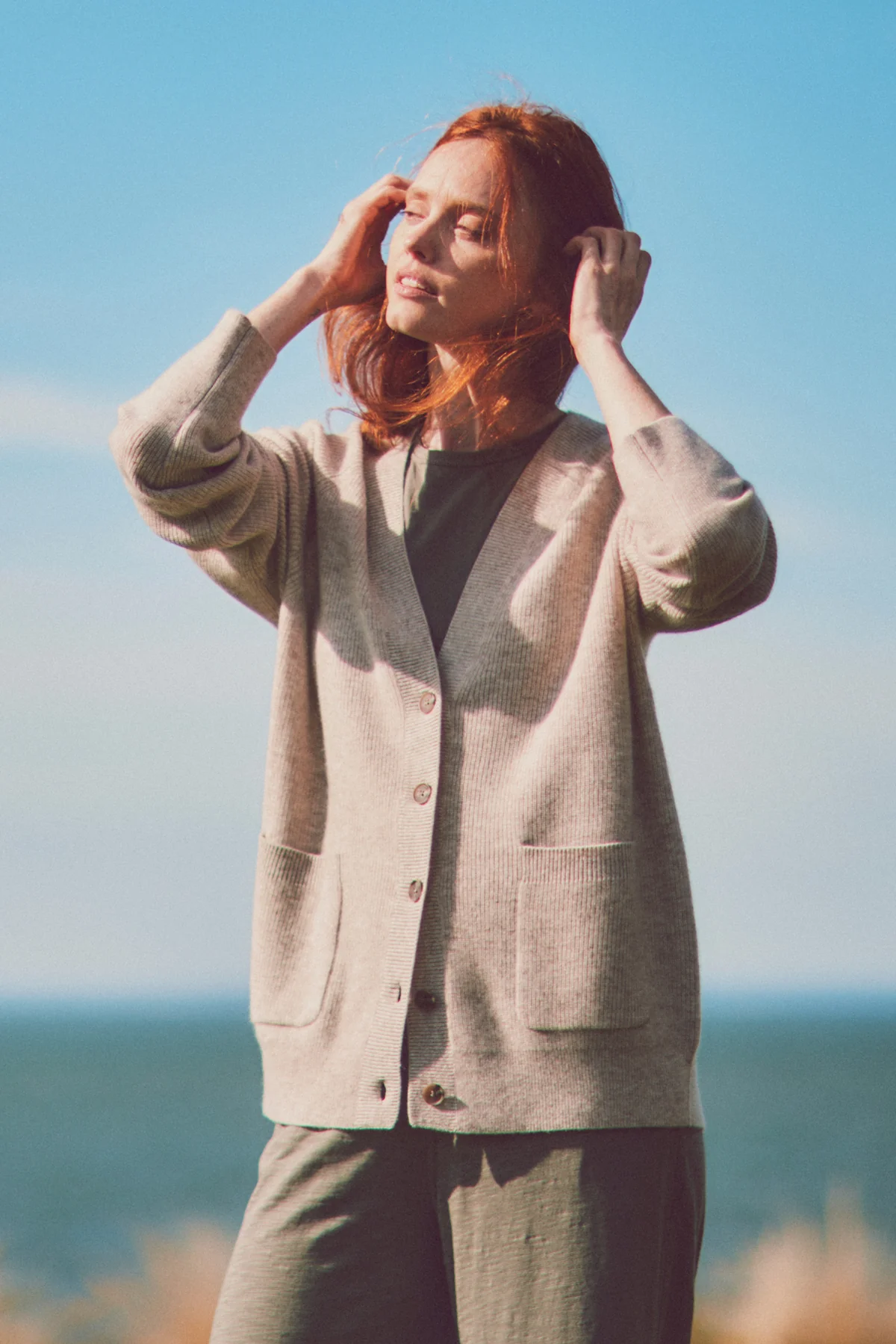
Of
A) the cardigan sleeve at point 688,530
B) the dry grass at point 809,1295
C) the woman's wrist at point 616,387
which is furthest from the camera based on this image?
the dry grass at point 809,1295

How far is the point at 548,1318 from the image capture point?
1485 mm

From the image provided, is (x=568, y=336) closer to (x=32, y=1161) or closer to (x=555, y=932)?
(x=555, y=932)

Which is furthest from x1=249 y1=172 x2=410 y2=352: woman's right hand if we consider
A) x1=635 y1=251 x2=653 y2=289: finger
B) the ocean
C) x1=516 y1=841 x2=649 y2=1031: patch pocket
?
the ocean

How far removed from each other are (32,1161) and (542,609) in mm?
37613

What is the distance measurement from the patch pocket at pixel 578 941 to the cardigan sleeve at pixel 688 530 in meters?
0.30

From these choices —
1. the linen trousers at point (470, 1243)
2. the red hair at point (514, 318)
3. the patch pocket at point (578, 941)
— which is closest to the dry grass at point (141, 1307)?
the linen trousers at point (470, 1243)

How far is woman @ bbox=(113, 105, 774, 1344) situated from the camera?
5.07 ft

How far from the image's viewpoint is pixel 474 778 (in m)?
1.66

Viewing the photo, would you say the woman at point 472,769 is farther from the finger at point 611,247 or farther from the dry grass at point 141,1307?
the dry grass at point 141,1307

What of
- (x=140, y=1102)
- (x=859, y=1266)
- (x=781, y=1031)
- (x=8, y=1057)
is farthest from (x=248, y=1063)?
(x=859, y=1266)

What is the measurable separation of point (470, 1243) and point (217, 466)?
92cm

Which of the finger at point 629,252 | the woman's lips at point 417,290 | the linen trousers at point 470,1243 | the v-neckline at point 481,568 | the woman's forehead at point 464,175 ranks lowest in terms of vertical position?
the linen trousers at point 470,1243

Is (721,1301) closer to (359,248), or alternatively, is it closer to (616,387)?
(616,387)

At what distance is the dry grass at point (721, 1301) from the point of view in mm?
3471
